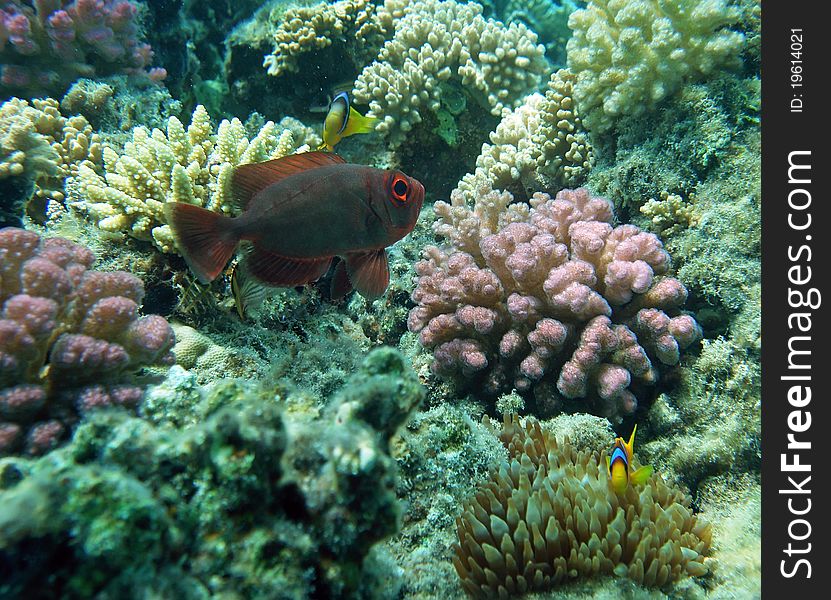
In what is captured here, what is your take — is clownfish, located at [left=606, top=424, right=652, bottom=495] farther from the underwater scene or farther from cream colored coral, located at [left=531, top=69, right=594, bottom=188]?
cream colored coral, located at [left=531, top=69, right=594, bottom=188]

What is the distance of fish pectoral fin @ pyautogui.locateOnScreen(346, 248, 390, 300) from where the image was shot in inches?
103

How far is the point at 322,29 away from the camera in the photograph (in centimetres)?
566

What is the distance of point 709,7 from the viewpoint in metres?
3.46

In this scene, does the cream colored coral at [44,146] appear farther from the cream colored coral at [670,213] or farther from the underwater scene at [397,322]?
the cream colored coral at [670,213]

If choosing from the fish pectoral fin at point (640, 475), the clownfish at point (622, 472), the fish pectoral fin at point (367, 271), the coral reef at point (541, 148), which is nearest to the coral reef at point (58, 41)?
the coral reef at point (541, 148)

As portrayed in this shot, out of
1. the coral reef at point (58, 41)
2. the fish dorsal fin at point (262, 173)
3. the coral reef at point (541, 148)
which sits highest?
the coral reef at point (58, 41)

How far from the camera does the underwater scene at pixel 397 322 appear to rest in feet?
4.43

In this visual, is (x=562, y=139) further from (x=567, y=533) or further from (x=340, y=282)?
(x=567, y=533)

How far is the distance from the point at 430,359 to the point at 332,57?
441 cm

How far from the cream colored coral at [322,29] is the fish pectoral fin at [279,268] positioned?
14.1ft

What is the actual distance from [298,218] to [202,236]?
19.0 inches

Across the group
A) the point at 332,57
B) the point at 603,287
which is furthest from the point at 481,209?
the point at 332,57

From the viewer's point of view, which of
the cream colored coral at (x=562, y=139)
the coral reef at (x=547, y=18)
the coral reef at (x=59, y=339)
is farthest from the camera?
the coral reef at (x=547, y=18)
